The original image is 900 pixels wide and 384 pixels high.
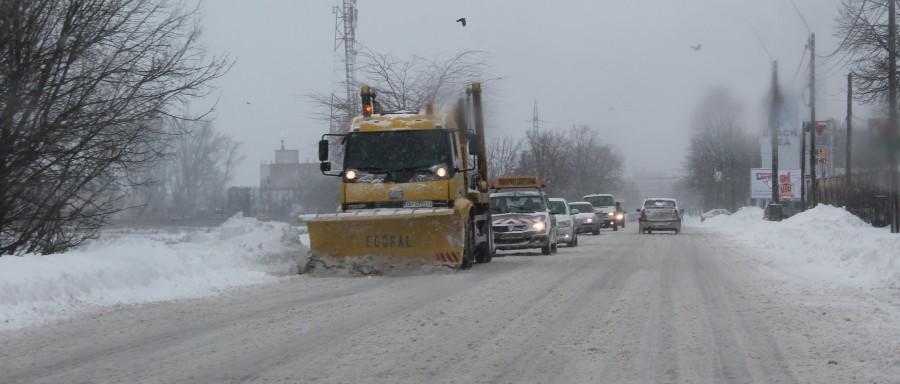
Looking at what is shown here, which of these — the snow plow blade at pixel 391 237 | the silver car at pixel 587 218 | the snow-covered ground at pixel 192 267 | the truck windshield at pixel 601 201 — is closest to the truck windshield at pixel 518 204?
the snow-covered ground at pixel 192 267

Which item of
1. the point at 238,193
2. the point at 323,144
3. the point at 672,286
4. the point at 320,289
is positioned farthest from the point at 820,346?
the point at 238,193

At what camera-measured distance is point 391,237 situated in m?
17.8

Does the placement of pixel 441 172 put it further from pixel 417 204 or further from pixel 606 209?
pixel 606 209

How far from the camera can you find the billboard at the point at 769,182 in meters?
76.3

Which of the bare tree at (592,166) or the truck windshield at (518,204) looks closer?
the truck windshield at (518,204)

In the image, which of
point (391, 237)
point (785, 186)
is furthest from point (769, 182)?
point (391, 237)

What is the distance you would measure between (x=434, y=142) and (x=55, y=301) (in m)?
8.40

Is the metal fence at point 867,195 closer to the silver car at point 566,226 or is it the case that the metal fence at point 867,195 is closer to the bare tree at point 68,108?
the silver car at point 566,226

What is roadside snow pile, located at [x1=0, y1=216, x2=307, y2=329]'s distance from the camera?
11.4 m

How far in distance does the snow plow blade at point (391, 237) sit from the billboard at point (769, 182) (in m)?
63.6

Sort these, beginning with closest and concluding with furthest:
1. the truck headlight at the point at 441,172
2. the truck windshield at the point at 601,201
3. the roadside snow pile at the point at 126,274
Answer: the roadside snow pile at the point at 126,274
the truck headlight at the point at 441,172
the truck windshield at the point at 601,201

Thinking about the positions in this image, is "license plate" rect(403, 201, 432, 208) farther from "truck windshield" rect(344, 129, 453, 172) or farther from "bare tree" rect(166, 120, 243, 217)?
"bare tree" rect(166, 120, 243, 217)

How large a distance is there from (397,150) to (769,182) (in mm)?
66786

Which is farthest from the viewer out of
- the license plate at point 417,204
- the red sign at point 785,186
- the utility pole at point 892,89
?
the red sign at point 785,186
